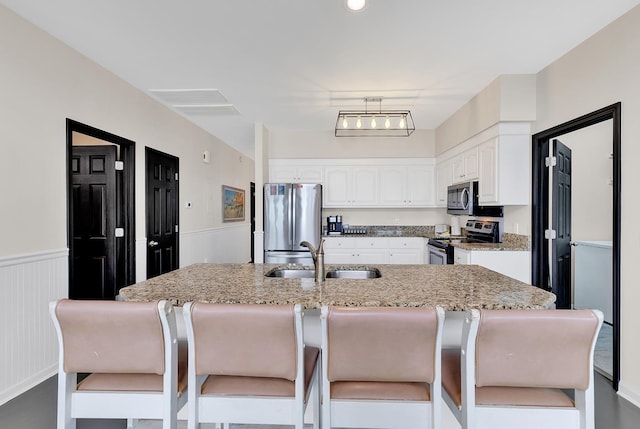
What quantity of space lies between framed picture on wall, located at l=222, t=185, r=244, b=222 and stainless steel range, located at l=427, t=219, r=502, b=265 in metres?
3.75

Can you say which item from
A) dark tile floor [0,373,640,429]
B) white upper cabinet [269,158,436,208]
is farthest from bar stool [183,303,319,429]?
white upper cabinet [269,158,436,208]

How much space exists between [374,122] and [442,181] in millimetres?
1857

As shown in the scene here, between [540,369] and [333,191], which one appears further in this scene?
[333,191]

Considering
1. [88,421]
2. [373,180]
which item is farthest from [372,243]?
[88,421]

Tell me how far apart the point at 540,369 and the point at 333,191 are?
4508mm

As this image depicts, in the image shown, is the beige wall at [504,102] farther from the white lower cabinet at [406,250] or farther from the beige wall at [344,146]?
the white lower cabinet at [406,250]

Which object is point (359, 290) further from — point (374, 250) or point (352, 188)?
point (352, 188)

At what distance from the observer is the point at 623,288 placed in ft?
7.94

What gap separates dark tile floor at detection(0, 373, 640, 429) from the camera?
2.03 m

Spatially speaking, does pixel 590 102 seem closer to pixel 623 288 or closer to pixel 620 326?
pixel 623 288

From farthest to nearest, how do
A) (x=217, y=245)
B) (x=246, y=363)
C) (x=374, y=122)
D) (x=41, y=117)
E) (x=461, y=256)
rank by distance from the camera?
(x=217, y=245)
(x=374, y=122)
(x=461, y=256)
(x=41, y=117)
(x=246, y=363)

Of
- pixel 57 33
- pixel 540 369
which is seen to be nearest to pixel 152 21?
pixel 57 33

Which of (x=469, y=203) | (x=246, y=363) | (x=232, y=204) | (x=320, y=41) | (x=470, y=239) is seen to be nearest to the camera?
(x=246, y=363)

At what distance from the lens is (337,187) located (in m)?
5.61
